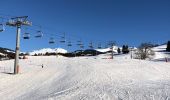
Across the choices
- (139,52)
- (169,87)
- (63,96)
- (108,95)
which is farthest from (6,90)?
(139,52)

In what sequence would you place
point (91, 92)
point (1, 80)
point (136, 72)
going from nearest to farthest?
1. point (91, 92)
2. point (1, 80)
3. point (136, 72)

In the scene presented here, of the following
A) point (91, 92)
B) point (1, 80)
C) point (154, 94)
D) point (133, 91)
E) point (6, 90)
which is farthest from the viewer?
point (1, 80)

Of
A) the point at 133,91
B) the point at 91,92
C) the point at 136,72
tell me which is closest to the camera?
the point at 133,91

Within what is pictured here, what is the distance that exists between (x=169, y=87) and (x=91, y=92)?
6297 mm

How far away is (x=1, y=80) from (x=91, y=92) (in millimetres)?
22113

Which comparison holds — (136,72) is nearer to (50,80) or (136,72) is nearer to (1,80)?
(50,80)

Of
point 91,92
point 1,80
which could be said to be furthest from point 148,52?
point 91,92

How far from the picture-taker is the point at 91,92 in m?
31.5

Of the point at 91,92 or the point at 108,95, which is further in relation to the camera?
the point at 91,92

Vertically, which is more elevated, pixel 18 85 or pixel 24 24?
pixel 24 24

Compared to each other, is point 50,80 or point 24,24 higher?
point 24,24

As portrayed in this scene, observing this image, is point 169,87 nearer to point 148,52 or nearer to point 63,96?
point 63,96

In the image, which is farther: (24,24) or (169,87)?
(24,24)

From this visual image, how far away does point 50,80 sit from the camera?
4697 cm
